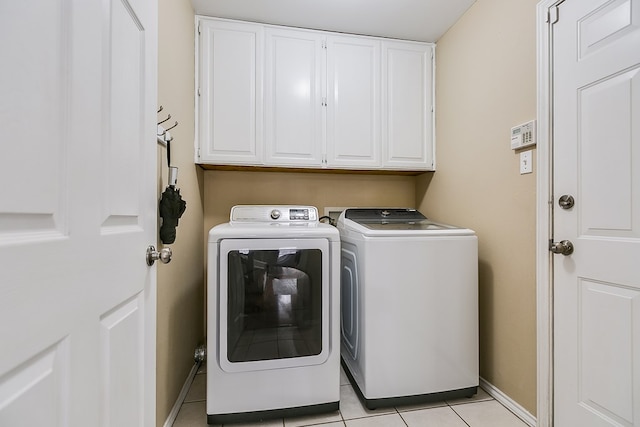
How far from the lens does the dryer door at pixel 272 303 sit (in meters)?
1.46

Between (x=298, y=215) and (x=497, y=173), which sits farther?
(x=298, y=215)

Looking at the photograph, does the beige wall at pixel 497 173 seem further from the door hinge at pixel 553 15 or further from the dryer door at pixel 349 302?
the dryer door at pixel 349 302

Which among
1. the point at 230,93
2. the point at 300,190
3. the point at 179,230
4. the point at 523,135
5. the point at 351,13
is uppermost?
the point at 351,13

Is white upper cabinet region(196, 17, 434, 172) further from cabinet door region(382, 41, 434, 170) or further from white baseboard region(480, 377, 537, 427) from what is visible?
white baseboard region(480, 377, 537, 427)

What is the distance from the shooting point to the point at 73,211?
0.56m

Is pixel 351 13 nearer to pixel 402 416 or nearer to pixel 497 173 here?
pixel 497 173

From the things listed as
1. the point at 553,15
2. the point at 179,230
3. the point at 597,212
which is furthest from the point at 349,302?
the point at 553,15

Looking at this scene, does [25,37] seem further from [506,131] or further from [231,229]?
[506,131]

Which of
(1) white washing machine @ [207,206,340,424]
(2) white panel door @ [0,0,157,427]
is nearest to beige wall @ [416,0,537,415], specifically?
(1) white washing machine @ [207,206,340,424]

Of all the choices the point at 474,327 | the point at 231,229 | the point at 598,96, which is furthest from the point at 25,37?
the point at 474,327

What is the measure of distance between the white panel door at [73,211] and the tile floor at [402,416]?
0.84m

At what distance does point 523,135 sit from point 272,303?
159 centimetres

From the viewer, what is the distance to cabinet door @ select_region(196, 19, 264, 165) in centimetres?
201

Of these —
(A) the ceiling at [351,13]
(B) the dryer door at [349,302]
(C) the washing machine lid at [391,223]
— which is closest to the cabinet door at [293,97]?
(A) the ceiling at [351,13]
